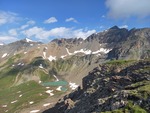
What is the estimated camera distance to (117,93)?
315 feet

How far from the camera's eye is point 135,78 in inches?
4857

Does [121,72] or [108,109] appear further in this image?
[121,72]

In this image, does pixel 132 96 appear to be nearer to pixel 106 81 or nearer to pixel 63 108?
pixel 106 81

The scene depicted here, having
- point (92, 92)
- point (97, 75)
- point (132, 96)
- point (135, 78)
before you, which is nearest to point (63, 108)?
point (92, 92)

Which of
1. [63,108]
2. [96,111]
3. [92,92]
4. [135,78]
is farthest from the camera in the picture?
[63,108]

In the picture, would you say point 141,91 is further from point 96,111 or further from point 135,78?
point 135,78

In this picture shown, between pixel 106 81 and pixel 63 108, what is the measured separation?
2877 cm

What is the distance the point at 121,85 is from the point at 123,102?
37285 millimetres

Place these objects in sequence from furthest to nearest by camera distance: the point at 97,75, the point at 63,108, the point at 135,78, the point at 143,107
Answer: the point at 97,75 < the point at 63,108 < the point at 135,78 < the point at 143,107

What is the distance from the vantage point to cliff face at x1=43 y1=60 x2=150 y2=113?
86.0 metres

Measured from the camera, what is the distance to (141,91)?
298ft

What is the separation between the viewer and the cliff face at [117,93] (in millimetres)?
86012

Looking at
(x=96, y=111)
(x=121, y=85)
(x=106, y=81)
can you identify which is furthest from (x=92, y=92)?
(x=96, y=111)

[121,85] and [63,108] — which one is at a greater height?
[121,85]
